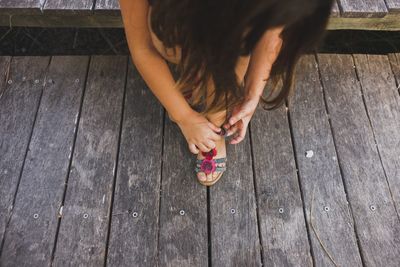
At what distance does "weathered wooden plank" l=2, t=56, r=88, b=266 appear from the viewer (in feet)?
4.10

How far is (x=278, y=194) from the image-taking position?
1.36 meters

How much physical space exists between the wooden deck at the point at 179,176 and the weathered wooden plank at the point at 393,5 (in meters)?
0.23

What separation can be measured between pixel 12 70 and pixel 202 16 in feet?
3.59

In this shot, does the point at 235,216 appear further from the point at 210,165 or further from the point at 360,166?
the point at 360,166

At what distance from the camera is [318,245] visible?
1273mm

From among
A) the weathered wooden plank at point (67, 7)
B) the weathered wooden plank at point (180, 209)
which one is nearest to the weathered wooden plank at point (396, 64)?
the weathered wooden plank at point (180, 209)

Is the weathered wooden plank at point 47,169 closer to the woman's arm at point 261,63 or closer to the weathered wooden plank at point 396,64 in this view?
the woman's arm at point 261,63

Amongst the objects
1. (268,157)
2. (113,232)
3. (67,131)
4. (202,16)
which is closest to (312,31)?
(202,16)

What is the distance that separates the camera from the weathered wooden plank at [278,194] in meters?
1.26

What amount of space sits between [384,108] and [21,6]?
141 centimetres

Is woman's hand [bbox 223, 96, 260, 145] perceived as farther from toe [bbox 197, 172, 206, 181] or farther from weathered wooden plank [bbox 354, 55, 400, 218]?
weathered wooden plank [bbox 354, 55, 400, 218]

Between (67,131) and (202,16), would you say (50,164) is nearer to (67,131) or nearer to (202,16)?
(67,131)

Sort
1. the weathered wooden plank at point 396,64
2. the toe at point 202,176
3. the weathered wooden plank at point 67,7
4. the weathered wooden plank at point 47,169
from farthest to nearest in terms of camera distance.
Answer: the weathered wooden plank at point 396,64 < the weathered wooden plank at point 67,7 < the toe at point 202,176 < the weathered wooden plank at point 47,169

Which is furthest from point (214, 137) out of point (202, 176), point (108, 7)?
point (108, 7)
